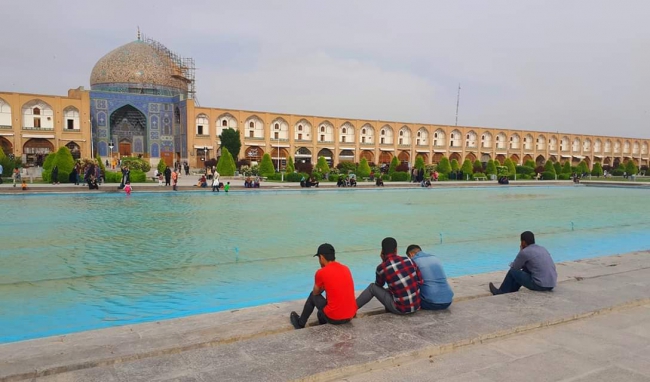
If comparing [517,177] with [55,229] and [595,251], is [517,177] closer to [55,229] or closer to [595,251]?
[595,251]

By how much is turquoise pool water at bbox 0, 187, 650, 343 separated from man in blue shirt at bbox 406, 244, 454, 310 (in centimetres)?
164

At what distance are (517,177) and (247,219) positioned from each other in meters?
27.1

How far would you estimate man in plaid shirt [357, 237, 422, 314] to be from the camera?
3.23 metres

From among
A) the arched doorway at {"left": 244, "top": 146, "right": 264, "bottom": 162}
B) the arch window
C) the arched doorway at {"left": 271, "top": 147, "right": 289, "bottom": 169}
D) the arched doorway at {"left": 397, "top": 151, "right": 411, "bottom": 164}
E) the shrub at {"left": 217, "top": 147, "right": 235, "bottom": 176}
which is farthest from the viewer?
the arched doorway at {"left": 397, "top": 151, "right": 411, "bottom": 164}

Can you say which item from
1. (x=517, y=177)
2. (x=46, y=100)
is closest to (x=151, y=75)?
(x=46, y=100)

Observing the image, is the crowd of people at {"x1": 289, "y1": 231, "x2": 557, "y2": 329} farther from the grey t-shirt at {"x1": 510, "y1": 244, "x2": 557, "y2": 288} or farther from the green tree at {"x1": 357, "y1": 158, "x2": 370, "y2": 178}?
the green tree at {"x1": 357, "y1": 158, "x2": 370, "y2": 178}

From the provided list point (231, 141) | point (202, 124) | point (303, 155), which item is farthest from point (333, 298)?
point (303, 155)

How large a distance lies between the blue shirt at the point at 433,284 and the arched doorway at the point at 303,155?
118ft

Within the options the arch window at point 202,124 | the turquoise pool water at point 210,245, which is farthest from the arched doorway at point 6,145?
the turquoise pool water at point 210,245

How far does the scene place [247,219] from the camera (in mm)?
9695

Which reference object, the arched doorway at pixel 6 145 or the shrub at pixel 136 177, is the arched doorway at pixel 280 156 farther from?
the shrub at pixel 136 177

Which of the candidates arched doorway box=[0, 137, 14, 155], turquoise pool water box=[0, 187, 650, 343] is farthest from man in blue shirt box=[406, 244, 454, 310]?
arched doorway box=[0, 137, 14, 155]

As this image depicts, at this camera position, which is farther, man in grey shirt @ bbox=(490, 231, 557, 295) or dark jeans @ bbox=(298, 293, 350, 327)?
man in grey shirt @ bbox=(490, 231, 557, 295)

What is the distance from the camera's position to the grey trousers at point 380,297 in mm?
3275
